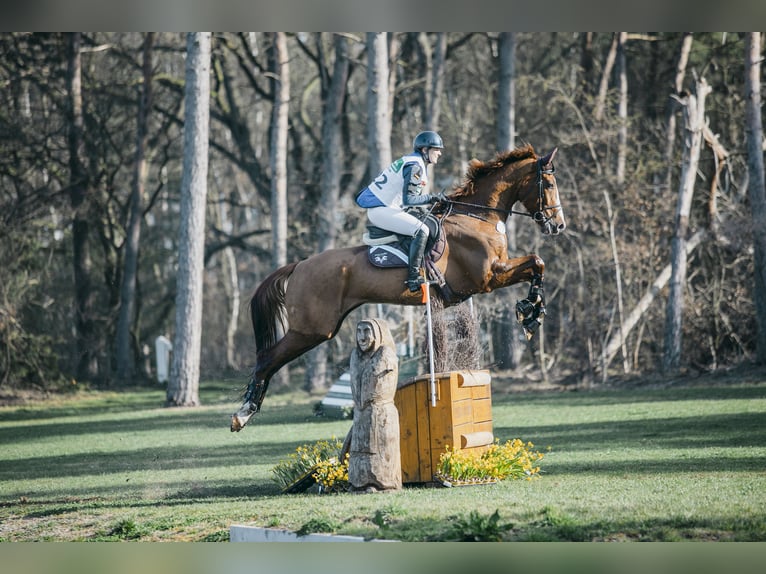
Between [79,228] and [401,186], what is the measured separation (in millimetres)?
18395

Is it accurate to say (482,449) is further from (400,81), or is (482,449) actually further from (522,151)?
(400,81)

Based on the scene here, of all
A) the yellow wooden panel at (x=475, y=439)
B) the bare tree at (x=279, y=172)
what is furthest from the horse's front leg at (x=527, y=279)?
the bare tree at (x=279, y=172)

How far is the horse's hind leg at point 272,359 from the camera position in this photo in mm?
9570

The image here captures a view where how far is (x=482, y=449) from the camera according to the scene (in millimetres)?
9234

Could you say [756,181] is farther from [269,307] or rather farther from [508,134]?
[269,307]

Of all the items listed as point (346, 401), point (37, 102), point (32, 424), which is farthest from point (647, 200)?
point (37, 102)

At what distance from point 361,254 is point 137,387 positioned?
57.8ft

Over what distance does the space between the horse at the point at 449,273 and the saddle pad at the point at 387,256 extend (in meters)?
0.06

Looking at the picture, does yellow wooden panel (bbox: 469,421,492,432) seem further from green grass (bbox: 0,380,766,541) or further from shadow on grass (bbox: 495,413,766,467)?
shadow on grass (bbox: 495,413,766,467)

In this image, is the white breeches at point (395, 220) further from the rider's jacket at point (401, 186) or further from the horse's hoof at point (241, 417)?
the horse's hoof at point (241, 417)

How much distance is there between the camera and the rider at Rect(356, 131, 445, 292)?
9086 millimetres

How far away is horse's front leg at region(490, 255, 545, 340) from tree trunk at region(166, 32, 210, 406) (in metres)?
11.2

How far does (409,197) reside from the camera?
358 inches

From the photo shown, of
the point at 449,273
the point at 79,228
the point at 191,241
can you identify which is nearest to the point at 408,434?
the point at 449,273
